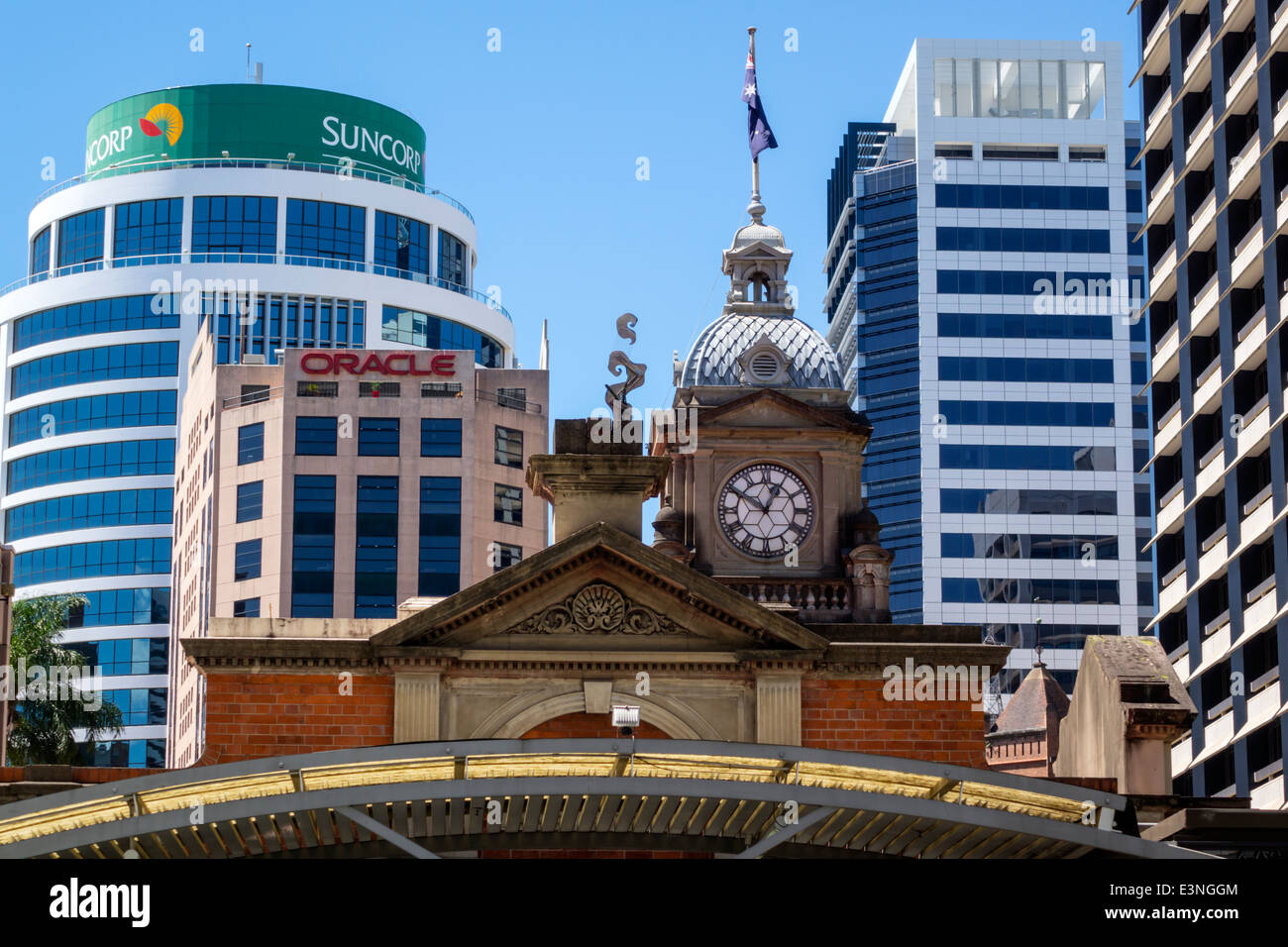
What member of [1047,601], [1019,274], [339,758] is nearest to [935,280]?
[1019,274]

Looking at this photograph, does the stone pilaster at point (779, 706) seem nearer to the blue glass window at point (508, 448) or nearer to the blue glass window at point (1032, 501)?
the blue glass window at point (508, 448)

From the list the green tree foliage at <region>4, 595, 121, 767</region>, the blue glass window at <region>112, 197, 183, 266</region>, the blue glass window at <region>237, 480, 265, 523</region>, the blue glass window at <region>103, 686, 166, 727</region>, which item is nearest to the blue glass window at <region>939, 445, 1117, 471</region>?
the blue glass window at <region>237, 480, 265, 523</region>

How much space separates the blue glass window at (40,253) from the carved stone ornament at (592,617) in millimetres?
122937

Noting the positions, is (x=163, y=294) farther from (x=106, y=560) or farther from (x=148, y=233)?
(x=106, y=560)

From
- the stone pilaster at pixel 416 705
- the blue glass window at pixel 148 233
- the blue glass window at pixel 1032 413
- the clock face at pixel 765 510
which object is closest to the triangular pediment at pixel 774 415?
the clock face at pixel 765 510

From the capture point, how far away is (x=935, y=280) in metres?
157

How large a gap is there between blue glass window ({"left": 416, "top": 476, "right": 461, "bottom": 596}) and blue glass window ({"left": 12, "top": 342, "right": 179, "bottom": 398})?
31.6m

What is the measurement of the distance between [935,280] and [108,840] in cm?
13492

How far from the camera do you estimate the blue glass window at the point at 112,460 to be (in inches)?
6147

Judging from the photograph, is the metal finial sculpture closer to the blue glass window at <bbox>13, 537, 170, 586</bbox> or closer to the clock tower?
the clock tower

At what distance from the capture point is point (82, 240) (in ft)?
538

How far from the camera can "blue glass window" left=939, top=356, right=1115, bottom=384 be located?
6137 inches

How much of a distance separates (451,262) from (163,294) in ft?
69.0
